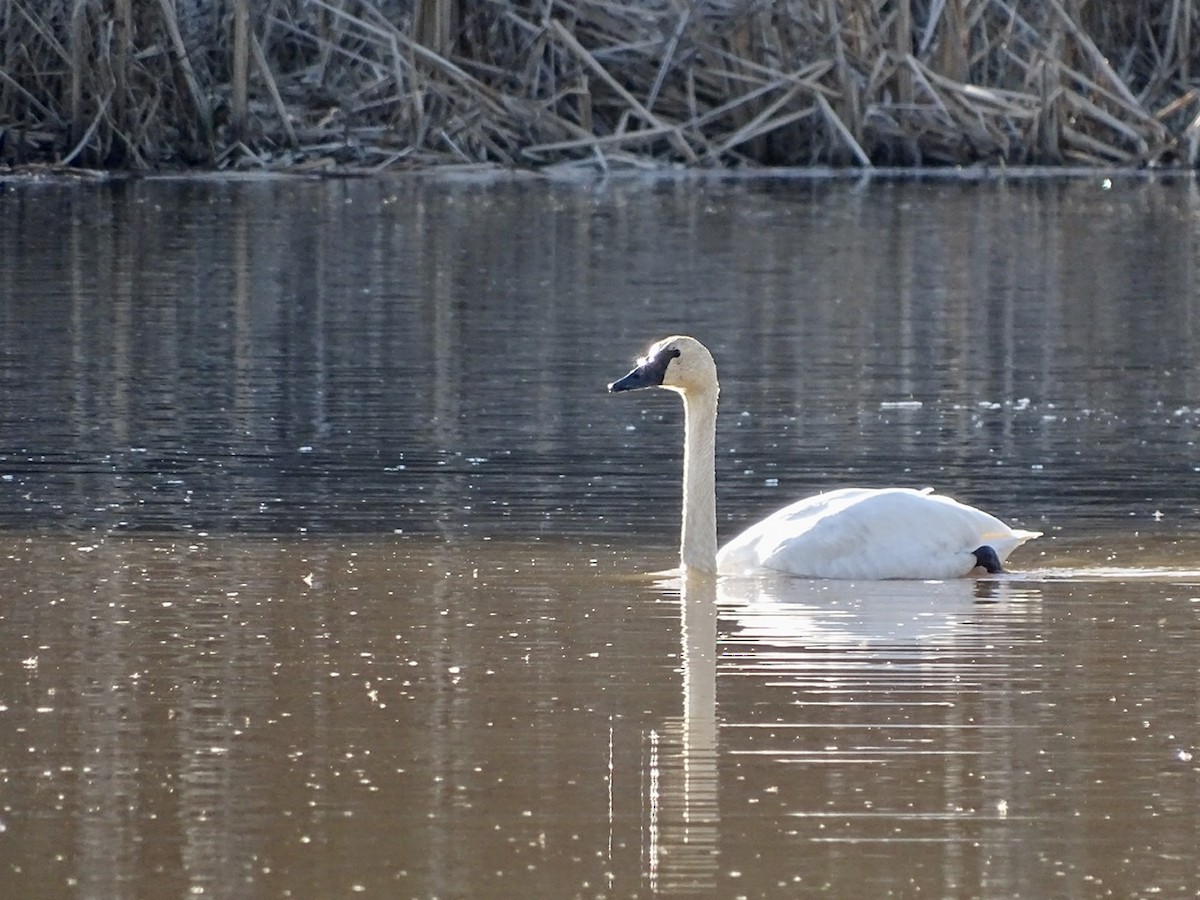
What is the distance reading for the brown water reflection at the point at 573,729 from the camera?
5.03 meters

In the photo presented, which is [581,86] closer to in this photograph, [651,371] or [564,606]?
[651,371]

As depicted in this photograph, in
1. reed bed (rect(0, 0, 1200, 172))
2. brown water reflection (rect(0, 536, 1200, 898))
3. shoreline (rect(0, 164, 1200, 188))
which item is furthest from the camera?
Result: reed bed (rect(0, 0, 1200, 172))

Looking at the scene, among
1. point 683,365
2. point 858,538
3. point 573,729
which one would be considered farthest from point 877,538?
point 573,729

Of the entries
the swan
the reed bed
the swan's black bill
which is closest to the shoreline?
the reed bed

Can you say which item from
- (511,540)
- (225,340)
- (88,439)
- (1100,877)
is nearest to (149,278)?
(225,340)

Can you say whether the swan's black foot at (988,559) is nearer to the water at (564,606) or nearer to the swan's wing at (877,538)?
Result: the swan's wing at (877,538)

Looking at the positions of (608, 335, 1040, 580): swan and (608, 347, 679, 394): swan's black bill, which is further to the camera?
(608, 347, 679, 394): swan's black bill

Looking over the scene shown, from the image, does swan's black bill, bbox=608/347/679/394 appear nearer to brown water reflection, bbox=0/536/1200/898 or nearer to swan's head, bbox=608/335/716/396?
swan's head, bbox=608/335/716/396

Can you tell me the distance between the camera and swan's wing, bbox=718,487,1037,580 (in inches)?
337

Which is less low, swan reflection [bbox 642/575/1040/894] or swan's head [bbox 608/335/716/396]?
swan's head [bbox 608/335/716/396]

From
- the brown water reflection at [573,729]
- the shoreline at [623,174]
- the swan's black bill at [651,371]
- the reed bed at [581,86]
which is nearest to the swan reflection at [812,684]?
the brown water reflection at [573,729]

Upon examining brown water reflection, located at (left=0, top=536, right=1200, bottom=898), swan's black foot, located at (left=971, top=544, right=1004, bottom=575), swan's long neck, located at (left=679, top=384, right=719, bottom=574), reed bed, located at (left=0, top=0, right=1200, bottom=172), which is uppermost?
reed bed, located at (left=0, top=0, right=1200, bottom=172)

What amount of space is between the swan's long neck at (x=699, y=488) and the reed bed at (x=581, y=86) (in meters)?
19.0

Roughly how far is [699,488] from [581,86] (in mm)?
19834
